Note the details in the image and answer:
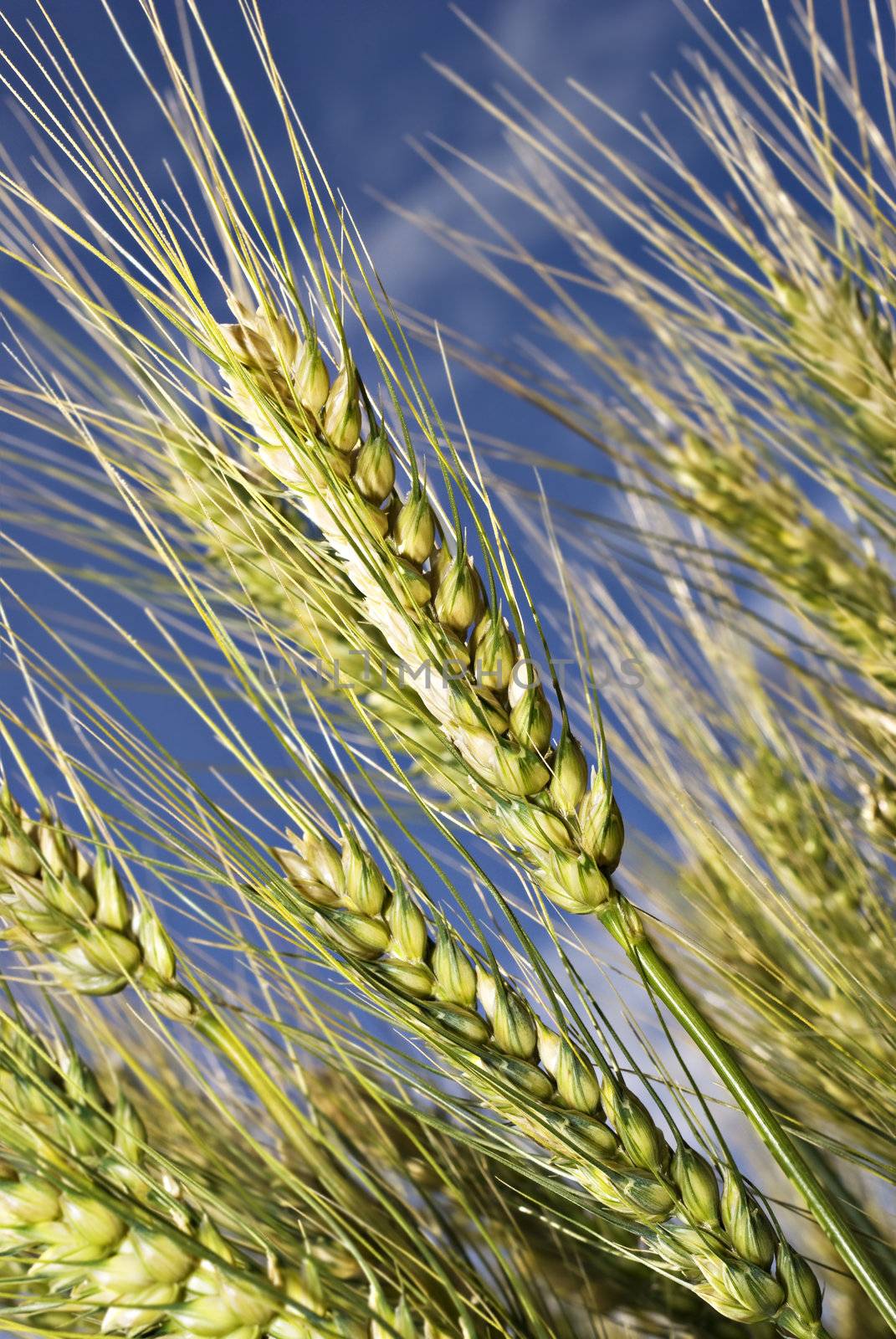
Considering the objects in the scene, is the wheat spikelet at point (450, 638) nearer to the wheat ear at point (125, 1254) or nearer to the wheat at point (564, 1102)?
the wheat at point (564, 1102)

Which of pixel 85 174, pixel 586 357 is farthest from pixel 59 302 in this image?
pixel 586 357

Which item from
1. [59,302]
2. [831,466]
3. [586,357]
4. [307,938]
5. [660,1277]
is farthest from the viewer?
[586,357]

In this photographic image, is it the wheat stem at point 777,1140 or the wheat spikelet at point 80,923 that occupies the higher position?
the wheat stem at point 777,1140

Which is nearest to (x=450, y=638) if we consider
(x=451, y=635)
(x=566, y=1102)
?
(x=451, y=635)

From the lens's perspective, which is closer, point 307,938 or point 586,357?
point 307,938

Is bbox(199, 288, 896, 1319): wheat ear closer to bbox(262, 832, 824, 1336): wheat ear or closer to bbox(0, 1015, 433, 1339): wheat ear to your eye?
bbox(262, 832, 824, 1336): wheat ear

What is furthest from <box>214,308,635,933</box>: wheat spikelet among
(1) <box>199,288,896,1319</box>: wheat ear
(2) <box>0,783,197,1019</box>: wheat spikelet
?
(2) <box>0,783,197,1019</box>: wheat spikelet

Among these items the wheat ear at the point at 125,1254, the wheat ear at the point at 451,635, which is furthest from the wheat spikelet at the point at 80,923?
the wheat ear at the point at 451,635

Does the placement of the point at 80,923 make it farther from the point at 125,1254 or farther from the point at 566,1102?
the point at 566,1102

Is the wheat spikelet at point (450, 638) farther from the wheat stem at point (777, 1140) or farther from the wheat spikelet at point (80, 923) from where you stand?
the wheat spikelet at point (80, 923)

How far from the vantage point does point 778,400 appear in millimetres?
1078

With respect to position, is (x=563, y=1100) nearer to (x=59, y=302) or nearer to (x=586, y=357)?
(x=59, y=302)

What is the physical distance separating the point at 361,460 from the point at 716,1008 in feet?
2.11

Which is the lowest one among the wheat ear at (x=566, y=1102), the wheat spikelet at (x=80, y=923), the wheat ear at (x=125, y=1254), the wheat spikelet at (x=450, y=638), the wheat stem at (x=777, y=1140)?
the wheat ear at (x=125, y=1254)
